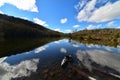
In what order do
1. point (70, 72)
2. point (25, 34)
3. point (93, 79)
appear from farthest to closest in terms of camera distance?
1. point (25, 34)
2. point (70, 72)
3. point (93, 79)

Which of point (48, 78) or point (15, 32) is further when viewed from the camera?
point (15, 32)

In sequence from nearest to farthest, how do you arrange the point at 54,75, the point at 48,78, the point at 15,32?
the point at 48,78
the point at 54,75
the point at 15,32

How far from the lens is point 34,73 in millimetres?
24094

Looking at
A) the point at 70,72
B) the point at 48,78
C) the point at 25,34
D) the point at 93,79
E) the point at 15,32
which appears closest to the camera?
the point at 93,79

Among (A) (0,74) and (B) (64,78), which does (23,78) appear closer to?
(A) (0,74)

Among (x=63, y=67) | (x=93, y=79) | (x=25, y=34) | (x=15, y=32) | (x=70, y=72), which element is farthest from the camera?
(x=25, y=34)

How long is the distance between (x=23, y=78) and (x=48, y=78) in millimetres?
3988

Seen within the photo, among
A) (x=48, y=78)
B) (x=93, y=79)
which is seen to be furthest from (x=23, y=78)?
(x=93, y=79)

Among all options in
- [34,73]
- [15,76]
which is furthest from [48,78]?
[15,76]

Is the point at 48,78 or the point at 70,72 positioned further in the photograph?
the point at 70,72

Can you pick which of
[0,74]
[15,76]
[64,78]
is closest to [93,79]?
[64,78]

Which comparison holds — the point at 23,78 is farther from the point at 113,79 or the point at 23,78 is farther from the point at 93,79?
the point at 113,79

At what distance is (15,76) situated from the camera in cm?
2241

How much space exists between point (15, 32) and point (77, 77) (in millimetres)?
157539
